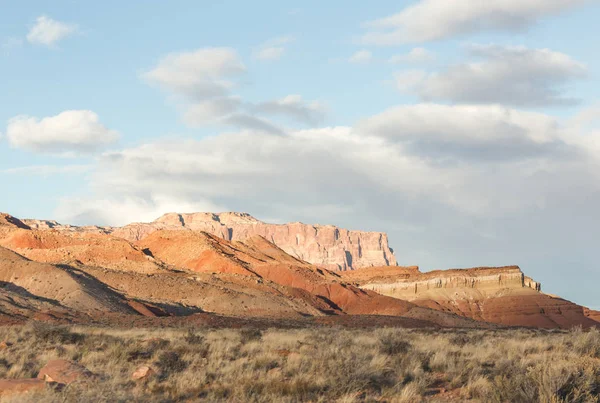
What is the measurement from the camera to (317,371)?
1549cm

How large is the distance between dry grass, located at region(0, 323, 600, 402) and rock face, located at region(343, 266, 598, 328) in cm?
7816

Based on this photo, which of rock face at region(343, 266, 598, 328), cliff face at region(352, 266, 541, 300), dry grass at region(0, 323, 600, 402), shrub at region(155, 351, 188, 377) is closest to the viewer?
dry grass at region(0, 323, 600, 402)

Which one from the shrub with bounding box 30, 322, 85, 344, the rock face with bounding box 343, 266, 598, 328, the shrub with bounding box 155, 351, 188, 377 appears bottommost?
the shrub with bounding box 30, 322, 85, 344

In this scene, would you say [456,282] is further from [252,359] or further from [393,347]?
[252,359]

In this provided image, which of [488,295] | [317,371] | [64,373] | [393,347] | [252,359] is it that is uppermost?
[488,295]

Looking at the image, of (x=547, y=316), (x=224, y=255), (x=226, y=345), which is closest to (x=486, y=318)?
(x=547, y=316)

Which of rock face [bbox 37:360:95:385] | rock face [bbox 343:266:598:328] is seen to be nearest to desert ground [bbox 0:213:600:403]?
rock face [bbox 37:360:95:385]

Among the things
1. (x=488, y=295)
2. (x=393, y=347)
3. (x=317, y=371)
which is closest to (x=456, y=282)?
(x=488, y=295)

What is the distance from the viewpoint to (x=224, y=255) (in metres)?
114

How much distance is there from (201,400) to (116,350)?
8.05 meters

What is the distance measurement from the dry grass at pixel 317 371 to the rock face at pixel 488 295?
78155 mm

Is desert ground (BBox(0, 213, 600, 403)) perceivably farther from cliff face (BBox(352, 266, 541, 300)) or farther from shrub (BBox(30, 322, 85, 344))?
cliff face (BBox(352, 266, 541, 300))

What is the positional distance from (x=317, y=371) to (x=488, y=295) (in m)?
96.0

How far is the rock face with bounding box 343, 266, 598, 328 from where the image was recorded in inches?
3824
